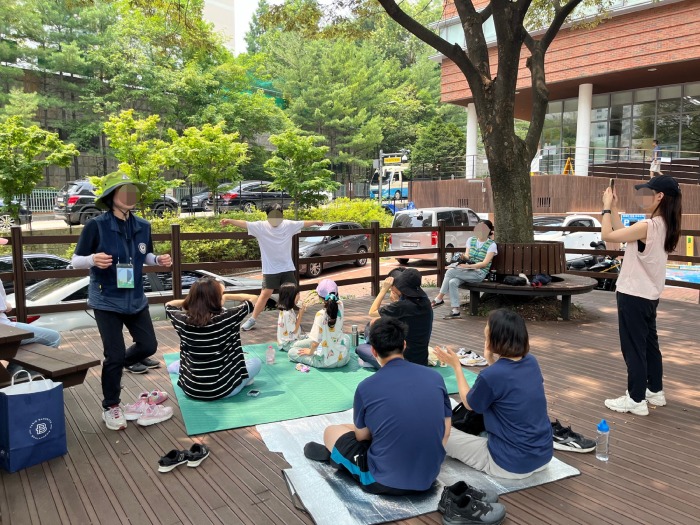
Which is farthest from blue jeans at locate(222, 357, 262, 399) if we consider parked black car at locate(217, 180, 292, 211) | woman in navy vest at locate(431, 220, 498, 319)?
parked black car at locate(217, 180, 292, 211)

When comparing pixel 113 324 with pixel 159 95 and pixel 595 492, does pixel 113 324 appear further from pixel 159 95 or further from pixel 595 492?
pixel 159 95

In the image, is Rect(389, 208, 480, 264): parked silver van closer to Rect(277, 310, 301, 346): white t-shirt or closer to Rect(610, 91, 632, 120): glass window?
Rect(277, 310, 301, 346): white t-shirt

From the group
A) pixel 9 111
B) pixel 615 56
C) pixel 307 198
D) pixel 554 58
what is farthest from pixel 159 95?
pixel 615 56

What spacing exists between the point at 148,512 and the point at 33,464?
1.12 meters

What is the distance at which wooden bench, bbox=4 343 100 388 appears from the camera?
399 centimetres

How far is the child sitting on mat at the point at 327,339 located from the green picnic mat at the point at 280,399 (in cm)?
10

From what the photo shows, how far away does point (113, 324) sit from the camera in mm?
4246

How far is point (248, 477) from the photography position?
3.55m

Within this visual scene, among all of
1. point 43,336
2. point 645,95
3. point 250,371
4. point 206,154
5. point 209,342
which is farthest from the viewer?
point 645,95

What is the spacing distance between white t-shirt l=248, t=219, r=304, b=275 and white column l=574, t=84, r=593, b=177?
1704cm

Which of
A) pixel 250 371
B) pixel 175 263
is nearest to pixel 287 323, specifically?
pixel 250 371

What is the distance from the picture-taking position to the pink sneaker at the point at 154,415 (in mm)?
4340

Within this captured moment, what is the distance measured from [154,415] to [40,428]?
90 centimetres

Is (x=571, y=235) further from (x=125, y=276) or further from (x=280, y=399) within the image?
(x=125, y=276)
